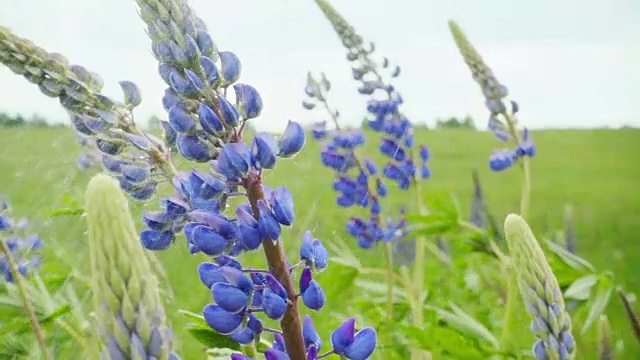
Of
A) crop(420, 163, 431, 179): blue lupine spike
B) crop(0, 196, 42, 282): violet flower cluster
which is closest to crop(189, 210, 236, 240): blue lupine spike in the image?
crop(0, 196, 42, 282): violet flower cluster

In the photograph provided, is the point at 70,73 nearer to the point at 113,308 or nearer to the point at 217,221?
the point at 217,221

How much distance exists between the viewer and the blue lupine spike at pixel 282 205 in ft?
2.32

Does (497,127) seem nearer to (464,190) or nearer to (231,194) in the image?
(231,194)

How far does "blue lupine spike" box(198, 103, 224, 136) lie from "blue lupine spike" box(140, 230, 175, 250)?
144mm

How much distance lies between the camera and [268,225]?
691mm

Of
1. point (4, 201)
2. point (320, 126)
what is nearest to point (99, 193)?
point (4, 201)

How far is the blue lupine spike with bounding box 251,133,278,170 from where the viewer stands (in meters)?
0.72

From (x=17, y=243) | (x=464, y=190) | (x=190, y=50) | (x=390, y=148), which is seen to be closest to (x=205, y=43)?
(x=190, y=50)

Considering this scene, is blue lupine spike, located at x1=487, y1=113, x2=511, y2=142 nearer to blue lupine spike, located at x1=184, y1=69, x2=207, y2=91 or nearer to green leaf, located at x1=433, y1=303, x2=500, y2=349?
green leaf, located at x1=433, y1=303, x2=500, y2=349

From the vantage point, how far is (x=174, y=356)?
22.0 inches

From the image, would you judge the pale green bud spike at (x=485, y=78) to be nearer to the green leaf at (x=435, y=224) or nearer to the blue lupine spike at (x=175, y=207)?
the green leaf at (x=435, y=224)

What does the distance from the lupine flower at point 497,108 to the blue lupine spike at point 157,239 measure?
1.05 metres

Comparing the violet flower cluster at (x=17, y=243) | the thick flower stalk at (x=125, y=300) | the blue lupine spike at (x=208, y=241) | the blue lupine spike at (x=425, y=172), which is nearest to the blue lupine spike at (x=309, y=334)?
the blue lupine spike at (x=208, y=241)

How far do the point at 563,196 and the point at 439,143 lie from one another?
Answer: 68 cm
